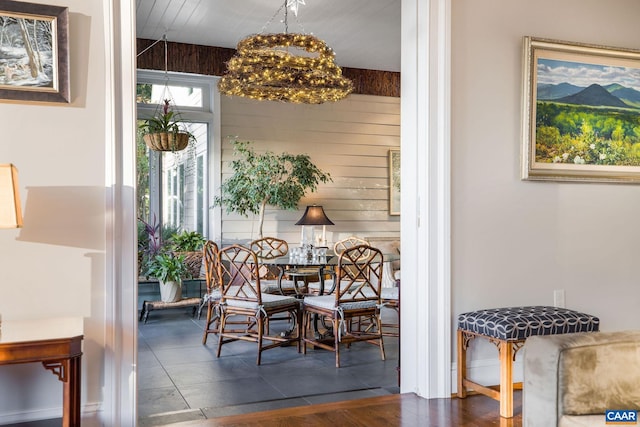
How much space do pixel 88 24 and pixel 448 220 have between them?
7.31 ft

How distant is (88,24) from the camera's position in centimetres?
278

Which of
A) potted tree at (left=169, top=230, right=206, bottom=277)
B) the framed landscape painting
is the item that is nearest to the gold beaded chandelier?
the framed landscape painting

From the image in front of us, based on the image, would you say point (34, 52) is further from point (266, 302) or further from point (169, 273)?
point (169, 273)

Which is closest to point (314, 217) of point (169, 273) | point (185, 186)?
point (185, 186)

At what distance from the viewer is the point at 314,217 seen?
7.03 m

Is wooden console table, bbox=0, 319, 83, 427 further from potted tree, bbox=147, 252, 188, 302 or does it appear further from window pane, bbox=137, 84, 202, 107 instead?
window pane, bbox=137, 84, 202, 107

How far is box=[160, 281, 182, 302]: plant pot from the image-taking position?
643 centimetres

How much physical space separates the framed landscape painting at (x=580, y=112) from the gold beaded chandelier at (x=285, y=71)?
1685mm

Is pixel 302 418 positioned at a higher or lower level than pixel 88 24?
lower

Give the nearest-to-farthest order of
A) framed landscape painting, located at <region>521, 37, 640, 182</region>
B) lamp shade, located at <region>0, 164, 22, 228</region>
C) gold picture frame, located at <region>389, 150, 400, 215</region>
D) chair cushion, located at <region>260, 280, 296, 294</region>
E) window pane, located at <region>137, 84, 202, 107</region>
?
lamp shade, located at <region>0, 164, 22, 228</region> < framed landscape painting, located at <region>521, 37, 640, 182</region> < chair cushion, located at <region>260, 280, 296, 294</region> < window pane, located at <region>137, 84, 202, 107</region> < gold picture frame, located at <region>389, 150, 400, 215</region>

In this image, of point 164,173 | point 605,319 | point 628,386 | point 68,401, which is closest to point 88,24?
point 68,401

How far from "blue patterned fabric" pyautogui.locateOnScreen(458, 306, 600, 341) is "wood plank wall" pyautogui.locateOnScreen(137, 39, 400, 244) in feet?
13.9

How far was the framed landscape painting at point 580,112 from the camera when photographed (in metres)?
3.71

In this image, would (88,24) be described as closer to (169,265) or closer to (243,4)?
(243,4)
